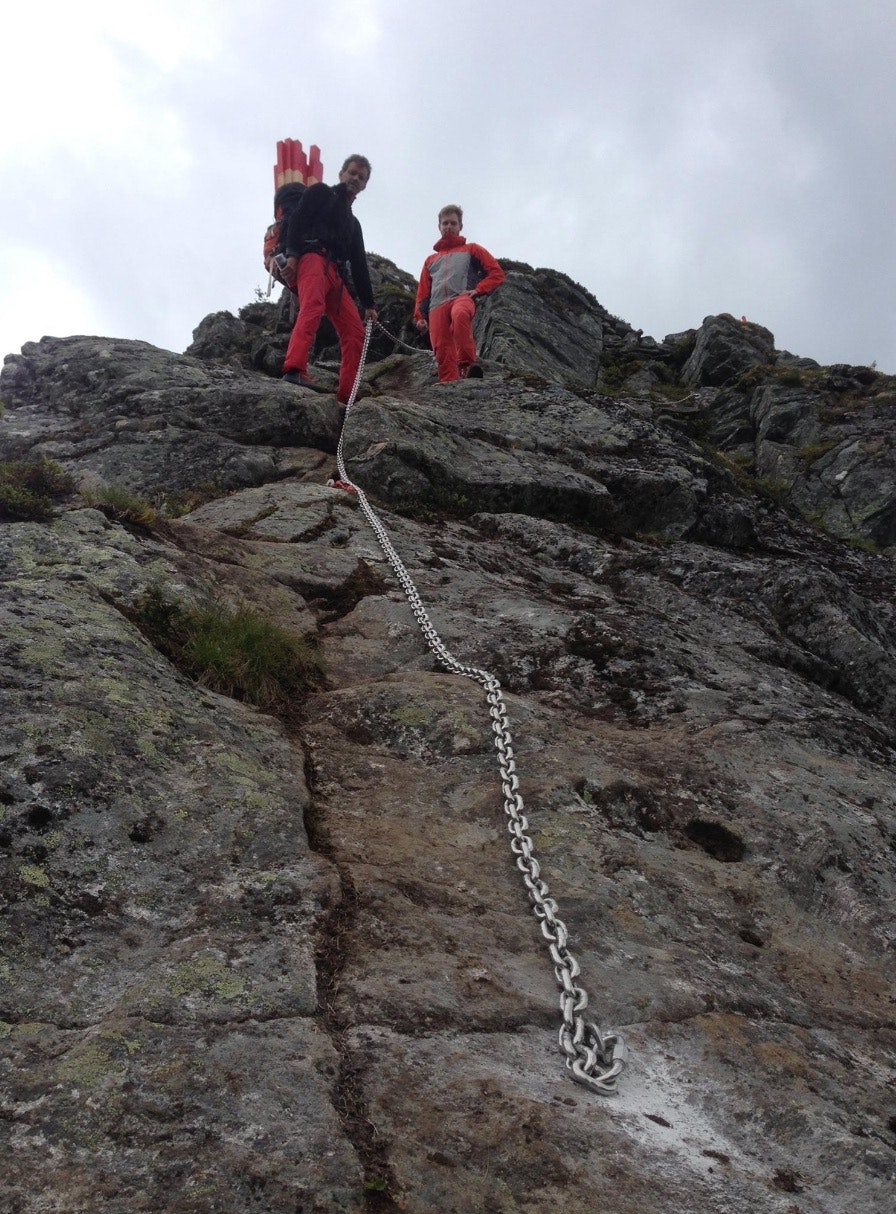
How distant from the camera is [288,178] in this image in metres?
19.0

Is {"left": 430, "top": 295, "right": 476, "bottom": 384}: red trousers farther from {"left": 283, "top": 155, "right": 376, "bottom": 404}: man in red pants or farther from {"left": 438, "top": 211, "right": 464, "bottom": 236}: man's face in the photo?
{"left": 438, "top": 211, "right": 464, "bottom": 236}: man's face

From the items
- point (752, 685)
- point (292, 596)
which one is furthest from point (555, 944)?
point (292, 596)

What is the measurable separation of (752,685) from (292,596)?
3.79 meters

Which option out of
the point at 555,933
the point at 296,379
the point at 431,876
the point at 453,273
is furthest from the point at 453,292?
the point at 555,933

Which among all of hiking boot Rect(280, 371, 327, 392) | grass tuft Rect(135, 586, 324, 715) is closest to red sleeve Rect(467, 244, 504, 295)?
hiking boot Rect(280, 371, 327, 392)

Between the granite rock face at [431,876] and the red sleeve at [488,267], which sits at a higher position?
the red sleeve at [488,267]

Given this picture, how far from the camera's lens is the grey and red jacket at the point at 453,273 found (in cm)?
1528

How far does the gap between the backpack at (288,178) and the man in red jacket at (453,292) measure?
2.85 meters

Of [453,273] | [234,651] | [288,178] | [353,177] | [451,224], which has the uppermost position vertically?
[288,178]

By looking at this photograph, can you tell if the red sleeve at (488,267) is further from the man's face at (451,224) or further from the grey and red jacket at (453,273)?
the man's face at (451,224)

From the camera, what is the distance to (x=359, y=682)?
19.4ft

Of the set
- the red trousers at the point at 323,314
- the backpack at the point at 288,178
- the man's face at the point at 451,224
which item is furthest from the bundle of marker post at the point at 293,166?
the red trousers at the point at 323,314

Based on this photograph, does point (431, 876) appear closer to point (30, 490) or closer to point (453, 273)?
point (30, 490)

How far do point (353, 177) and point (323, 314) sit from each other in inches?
96.9
